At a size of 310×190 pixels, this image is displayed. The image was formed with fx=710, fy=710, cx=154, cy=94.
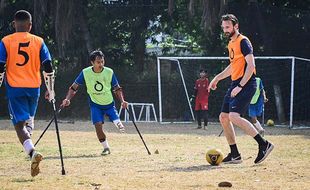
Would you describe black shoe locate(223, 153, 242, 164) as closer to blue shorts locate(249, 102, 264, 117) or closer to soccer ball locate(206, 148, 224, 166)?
soccer ball locate(206, 148, 224, 166)

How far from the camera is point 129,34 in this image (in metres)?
32.6

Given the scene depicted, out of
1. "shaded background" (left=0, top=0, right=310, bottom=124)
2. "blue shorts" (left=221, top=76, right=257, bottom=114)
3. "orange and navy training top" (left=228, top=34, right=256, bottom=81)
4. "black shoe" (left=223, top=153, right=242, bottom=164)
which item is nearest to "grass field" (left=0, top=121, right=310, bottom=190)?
"black shoe" (left=223, top=153, right=242, bottom=164)

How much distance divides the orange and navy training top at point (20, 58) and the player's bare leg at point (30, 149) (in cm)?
58

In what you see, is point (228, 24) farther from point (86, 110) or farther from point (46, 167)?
point (86, 110)

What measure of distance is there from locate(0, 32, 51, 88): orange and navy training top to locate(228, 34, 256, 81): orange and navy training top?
304cm

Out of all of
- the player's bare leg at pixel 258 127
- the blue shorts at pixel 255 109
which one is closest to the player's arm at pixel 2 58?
the player's bare leg at pixel 258 127

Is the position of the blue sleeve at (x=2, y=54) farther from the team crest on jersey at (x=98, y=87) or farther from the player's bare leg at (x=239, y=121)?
the team crest on jersey at (x=98, y=87)

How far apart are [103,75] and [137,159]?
235 centimetres

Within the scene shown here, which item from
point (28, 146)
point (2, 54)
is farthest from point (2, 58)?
point (28, 146)

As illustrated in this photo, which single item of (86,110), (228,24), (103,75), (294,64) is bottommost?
(86,110)

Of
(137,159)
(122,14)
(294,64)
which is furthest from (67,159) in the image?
(122,14)

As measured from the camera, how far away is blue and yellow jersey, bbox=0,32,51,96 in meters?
9.57

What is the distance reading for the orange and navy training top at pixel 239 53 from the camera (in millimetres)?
10719

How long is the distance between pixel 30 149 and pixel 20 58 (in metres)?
1.29
